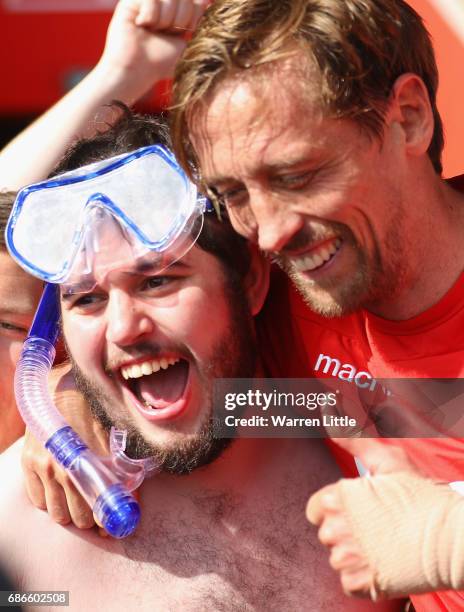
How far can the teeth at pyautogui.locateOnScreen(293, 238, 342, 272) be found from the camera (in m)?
1.92

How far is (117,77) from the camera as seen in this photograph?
275 centimetres

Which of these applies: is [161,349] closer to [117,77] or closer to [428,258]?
[428,258]

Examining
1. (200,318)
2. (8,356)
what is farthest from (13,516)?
(200,318)

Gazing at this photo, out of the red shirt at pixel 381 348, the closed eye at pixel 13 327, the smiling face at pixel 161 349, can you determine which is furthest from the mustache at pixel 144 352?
the closed eye at pixel 13 327

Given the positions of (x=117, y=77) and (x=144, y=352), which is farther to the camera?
(x=117, y=77)

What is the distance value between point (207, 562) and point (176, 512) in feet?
0.46

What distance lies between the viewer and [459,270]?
2008mm

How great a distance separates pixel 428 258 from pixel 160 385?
2.21ft

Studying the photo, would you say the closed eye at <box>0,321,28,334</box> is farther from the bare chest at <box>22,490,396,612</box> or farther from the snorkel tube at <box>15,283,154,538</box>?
the bare chest at <box>22,490,396,612</box>

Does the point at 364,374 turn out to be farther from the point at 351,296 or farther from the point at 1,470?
the point at 1,470

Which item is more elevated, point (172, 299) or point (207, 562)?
point (172, 299)

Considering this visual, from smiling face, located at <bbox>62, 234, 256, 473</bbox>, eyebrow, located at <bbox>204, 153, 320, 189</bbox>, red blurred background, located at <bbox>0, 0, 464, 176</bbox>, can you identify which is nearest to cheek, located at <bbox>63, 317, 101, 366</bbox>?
smiling face, located at <bbox>62, 234, 256, 473</bbox>

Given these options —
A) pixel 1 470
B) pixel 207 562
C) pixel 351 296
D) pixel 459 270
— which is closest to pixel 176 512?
pixel 207 562

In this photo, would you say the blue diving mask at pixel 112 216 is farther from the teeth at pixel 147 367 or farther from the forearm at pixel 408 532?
the forearm at pixel 408 532
